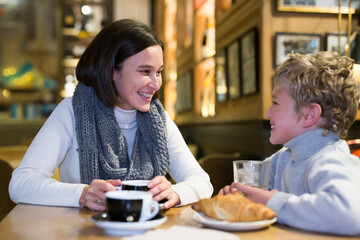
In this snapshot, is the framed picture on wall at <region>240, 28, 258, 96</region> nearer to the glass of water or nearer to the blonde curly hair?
the blonde curly hair

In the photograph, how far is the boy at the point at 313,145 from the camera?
3.16ft

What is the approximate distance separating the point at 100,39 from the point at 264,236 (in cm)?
110

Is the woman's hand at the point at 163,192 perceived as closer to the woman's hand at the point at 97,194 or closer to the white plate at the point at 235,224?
the woman's hand at the point at 97,194

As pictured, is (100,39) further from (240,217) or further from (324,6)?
(324,6)

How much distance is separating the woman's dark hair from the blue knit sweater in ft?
2.42

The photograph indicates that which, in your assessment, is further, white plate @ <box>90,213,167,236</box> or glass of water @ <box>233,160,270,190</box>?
glass of water @ <box>233,160,270,190</box>

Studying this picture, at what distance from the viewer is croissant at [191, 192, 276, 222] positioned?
3.19ft

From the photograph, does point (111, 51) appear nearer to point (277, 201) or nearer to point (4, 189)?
point (277, 201)

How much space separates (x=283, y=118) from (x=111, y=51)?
2.42ft

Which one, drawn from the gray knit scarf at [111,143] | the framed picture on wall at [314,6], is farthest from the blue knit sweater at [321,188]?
the framed picture on wall at [314,6]

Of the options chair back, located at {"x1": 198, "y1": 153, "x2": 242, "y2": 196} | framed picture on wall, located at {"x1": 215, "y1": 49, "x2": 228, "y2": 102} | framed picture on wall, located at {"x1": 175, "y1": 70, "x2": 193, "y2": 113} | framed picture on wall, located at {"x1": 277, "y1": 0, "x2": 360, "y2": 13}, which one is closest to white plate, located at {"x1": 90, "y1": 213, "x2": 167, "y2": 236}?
chair back, located at {"x1": 198, "y1": 153, "x2": 242, "y2": 196}

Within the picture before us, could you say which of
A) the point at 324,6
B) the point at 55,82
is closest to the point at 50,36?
the point at 55,82

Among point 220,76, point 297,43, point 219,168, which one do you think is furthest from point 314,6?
point 220,76

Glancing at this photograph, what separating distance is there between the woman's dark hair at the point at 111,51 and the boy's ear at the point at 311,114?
0.70 metres
